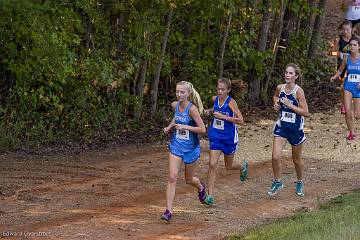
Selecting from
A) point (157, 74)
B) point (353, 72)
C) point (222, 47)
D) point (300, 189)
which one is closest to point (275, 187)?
point (300, 189)

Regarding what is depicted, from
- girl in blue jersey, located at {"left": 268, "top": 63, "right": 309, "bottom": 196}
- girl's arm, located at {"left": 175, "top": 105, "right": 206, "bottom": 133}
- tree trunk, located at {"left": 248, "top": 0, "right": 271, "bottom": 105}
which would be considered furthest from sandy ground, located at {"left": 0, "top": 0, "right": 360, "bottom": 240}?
tree trunk, located at {"left": 248, "top": 0, "right": 271, "bottom": 105}

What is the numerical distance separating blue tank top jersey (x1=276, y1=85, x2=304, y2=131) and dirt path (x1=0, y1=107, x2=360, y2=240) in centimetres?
99

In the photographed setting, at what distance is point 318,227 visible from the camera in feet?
26.7

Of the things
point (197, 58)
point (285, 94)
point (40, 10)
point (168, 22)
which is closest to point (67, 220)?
point (285, 94)

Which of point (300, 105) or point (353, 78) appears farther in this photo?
point (353, 78)

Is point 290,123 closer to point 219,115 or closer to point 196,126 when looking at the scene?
point 219,115

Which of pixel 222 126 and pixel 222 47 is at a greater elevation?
pixel 222 47

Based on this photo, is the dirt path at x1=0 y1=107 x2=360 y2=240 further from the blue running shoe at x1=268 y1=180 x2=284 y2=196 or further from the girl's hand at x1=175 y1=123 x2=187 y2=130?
the girl's hand at x1=175 y1=123 x2=187 y2=130

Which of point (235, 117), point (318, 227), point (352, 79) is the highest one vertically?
point (352, 79)

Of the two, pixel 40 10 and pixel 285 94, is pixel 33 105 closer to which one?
pixel 40 10

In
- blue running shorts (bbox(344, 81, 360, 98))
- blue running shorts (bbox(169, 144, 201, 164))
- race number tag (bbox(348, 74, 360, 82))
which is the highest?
race number tag (bbox(348, 74, 360, 82))

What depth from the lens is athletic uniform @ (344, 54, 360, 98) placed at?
13.0 metres

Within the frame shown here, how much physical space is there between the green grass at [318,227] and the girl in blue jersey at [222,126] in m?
1.18

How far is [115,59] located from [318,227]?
8.34 m
